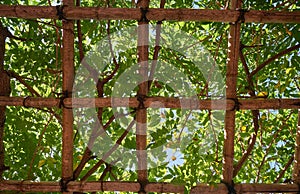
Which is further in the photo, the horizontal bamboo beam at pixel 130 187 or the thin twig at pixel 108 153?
the thin twig at pixel 108 153

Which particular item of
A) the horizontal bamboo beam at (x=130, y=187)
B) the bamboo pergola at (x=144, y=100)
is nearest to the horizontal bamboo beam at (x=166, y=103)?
the bamboo pergola at (x=144, y=100)

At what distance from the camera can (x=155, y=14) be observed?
4.64ft

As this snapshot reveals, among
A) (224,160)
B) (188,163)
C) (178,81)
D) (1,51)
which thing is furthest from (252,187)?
(1,51)

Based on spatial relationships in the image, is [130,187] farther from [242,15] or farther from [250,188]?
[242,15]

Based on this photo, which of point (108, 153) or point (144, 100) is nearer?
point (144, 100)

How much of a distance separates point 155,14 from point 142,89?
281mm

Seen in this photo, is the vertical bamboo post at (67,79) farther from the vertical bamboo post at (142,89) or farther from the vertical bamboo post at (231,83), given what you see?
the vertical bamboo post at (231,83)

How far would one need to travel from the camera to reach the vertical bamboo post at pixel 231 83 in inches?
57.4

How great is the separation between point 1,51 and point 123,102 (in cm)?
59

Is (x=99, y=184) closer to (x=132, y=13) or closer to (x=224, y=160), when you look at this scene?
(x=224, y=160)

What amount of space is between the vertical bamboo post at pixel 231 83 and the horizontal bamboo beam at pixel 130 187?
0.07m

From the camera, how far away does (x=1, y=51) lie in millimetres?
1625

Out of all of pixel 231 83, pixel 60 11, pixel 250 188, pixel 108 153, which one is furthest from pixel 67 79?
pixel 250 188

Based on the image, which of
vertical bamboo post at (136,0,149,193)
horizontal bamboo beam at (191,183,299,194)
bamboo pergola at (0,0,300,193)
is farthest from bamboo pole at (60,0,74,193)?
horizontal bamboo beam at (191,183,299,194)
